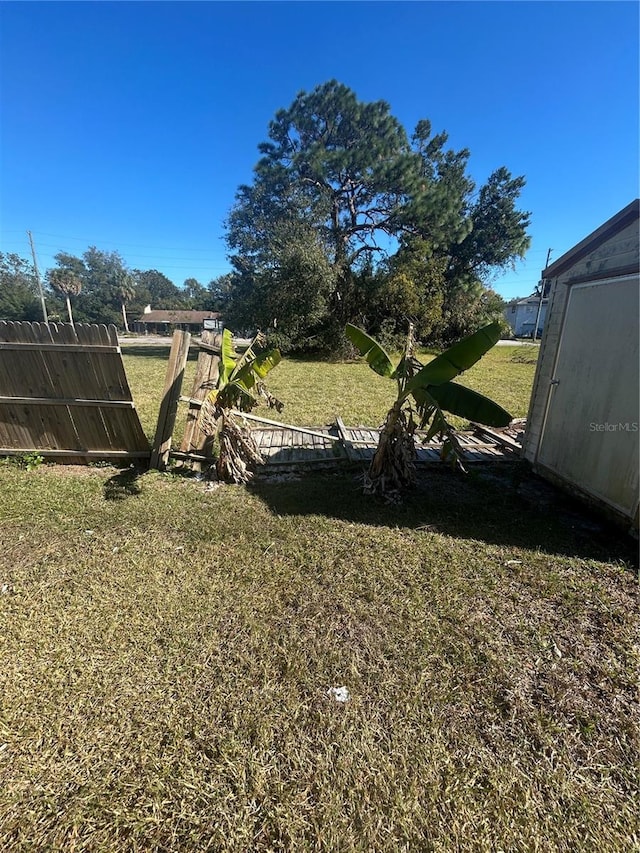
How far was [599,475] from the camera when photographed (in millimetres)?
4102

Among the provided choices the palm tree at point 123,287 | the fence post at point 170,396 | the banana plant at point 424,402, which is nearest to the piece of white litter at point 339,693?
the banana plant at point 424,402

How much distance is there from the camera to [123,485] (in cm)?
457

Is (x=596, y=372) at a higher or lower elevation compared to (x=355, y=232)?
lower

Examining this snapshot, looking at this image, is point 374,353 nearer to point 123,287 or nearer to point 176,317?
point 176,317

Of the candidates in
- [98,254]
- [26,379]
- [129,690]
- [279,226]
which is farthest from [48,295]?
[129,690]

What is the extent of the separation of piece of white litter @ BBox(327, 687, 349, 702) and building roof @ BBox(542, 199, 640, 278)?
16.6ft

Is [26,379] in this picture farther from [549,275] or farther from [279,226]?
[279,226]

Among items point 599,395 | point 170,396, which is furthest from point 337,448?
point 599,395

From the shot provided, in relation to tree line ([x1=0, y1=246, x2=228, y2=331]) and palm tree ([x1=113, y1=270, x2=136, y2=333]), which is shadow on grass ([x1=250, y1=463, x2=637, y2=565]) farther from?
palm tree ([x1=113, y1=270, x2=136, y2=333])

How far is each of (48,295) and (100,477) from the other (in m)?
80.3

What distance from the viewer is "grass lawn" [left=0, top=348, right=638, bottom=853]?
1.55 meters

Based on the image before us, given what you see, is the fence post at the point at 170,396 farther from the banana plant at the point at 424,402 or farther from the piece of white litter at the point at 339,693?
the piece of white litter at the point at 339,693

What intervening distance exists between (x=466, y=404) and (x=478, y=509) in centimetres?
136

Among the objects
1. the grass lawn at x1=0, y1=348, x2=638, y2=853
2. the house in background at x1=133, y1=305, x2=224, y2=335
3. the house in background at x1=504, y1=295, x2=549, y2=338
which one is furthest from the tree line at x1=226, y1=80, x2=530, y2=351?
the house in background at x1=133, y1=305, x2=224, y2=335
